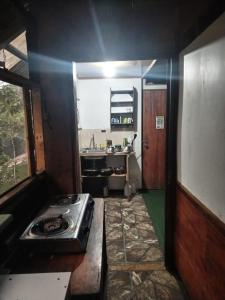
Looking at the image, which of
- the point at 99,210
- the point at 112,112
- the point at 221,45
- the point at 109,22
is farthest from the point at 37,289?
the point at 112,112

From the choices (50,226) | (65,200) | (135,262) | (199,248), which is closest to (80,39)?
(65,200)

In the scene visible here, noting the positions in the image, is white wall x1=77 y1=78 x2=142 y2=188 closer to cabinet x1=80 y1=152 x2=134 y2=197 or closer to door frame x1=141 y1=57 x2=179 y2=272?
cabinet x1=80 y1=152 x2=134 y2=197

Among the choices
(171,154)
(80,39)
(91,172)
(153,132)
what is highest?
(80,39)

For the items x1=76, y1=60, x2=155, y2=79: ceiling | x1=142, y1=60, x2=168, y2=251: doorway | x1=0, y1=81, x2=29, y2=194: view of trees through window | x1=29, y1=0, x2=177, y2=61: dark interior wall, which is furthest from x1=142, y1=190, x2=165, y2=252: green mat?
x1=76, y1=60, x2=155, y2=79: ceiling

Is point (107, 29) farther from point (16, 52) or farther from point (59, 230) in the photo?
point (59, 230)

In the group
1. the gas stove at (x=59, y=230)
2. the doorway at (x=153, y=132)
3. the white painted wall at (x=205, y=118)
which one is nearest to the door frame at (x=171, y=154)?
the white painted wall at (x=205, y=118)

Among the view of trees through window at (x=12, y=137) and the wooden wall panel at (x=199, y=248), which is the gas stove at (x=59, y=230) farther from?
the wooden wall panel at (x=199, y=248)

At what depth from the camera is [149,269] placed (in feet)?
7.66

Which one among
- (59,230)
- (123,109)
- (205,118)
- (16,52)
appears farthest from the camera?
(123,109)

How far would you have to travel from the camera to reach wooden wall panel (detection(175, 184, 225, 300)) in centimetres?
137

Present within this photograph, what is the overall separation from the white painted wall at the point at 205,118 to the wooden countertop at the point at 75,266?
77cm

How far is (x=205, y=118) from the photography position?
5.01 ft

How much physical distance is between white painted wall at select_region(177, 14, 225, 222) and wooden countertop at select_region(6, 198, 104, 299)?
77 centimetres

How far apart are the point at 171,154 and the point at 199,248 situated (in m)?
0.85
